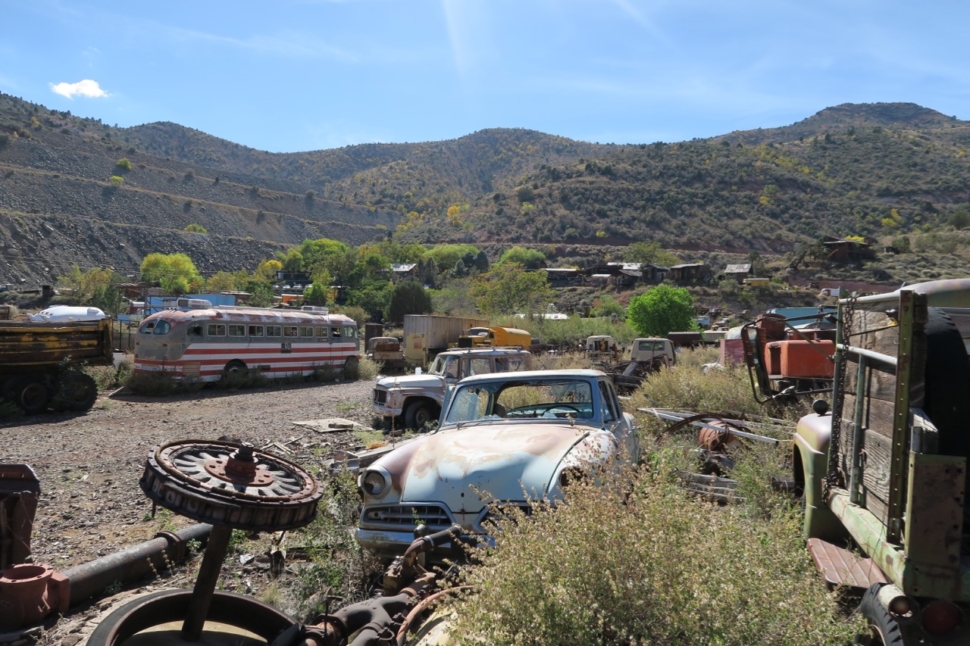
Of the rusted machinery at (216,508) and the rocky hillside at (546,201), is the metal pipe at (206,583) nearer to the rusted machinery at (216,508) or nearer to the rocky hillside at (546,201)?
the rusted machinery at (216,508)

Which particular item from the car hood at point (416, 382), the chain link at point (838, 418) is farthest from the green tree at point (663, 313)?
the chain link at point (838, 418)

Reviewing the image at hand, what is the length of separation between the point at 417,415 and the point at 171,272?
71.1 meters

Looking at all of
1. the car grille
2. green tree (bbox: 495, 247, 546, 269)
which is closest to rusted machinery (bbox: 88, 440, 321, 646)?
the car grille

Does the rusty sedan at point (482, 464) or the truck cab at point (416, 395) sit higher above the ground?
the rusty sedan at point (482, 464)

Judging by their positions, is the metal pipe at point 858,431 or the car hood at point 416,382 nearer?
the metal pipe at point 858,431

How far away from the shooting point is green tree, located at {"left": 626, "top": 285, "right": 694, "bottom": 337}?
44500mm

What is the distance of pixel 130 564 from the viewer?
17.3 ft

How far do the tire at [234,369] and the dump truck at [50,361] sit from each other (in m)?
4.91

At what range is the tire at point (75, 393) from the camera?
15531 mm

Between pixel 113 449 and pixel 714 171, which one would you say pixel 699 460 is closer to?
pixel 113 449

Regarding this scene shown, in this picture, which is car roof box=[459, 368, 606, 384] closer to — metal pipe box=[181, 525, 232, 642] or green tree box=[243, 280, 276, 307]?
metal pipe box=[181, 525, 232, 642]

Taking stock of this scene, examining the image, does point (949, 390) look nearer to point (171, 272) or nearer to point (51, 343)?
point (51, 343)

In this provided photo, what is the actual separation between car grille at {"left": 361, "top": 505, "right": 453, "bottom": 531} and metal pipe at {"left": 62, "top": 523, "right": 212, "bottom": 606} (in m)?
1.61

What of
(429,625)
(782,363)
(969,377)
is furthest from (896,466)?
(782,363)
